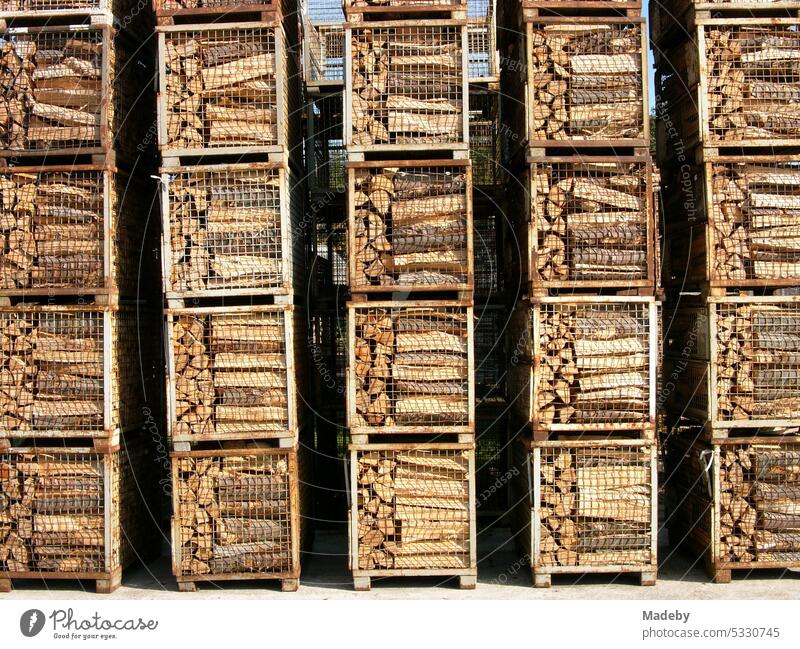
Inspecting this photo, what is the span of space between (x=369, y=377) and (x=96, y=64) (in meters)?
4.79

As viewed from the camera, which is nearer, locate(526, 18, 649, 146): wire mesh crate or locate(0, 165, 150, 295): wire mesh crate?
locate(526, 18, 649, 146): wire mesh crate

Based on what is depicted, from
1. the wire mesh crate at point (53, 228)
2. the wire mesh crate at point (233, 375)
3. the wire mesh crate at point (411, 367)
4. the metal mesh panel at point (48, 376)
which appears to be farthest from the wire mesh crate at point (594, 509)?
the wire mesh crate at point (53, 228)

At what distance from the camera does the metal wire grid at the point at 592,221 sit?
8.11 metres

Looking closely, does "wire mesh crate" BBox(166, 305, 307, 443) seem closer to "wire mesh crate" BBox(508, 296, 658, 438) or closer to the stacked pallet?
the stacked pallet

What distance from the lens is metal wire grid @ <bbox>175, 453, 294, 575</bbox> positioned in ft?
26.7

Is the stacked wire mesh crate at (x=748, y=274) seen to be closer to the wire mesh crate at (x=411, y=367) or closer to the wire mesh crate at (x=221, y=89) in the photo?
the wire mesh crate at (x=411, y=367)

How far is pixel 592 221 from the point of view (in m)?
8.10

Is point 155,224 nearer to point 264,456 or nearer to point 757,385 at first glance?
point 264,456

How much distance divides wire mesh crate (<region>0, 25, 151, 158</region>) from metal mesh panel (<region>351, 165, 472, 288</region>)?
309cm

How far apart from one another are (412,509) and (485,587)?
1.26 metres

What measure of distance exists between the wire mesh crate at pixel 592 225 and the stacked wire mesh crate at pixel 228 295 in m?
2.86

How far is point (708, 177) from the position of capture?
26.9ft

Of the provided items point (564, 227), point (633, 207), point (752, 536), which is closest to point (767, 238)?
point (633, 207)

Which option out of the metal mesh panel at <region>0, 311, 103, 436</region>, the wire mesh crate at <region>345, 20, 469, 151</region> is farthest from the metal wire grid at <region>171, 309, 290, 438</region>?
the wire mesh crate at <region>345, 20, 469, 151</region>
